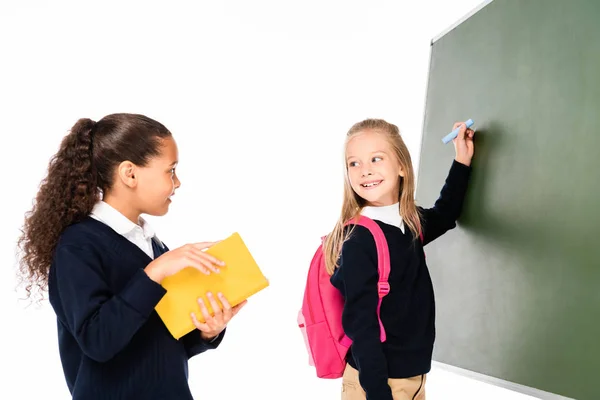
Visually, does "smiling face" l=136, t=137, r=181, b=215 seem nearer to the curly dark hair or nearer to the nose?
the curly dark hair

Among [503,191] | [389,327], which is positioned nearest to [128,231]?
[389,327]

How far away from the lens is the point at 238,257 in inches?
53.7

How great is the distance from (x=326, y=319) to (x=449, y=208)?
0.51 m

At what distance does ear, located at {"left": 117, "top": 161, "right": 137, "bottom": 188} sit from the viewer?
1.38 meters

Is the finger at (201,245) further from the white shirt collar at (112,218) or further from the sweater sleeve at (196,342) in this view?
the sweater sleeve at (196,342)

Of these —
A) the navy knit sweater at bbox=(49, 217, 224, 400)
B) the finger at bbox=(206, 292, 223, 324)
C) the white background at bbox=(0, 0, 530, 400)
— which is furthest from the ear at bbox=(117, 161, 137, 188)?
the white background at bbox=(0, 0, 530, 400)

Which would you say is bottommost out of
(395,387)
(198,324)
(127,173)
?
(395,387)

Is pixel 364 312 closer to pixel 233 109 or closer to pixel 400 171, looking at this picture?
pixel 400 171

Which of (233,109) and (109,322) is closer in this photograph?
(109,322)

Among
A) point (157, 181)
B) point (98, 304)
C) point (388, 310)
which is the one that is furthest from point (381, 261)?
point (98, 304)

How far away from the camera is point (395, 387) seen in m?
1.53

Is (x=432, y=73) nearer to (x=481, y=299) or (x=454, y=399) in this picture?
(x=481, y=299)

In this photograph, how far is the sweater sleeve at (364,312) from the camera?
146 centimetres

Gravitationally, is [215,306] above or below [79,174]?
below
